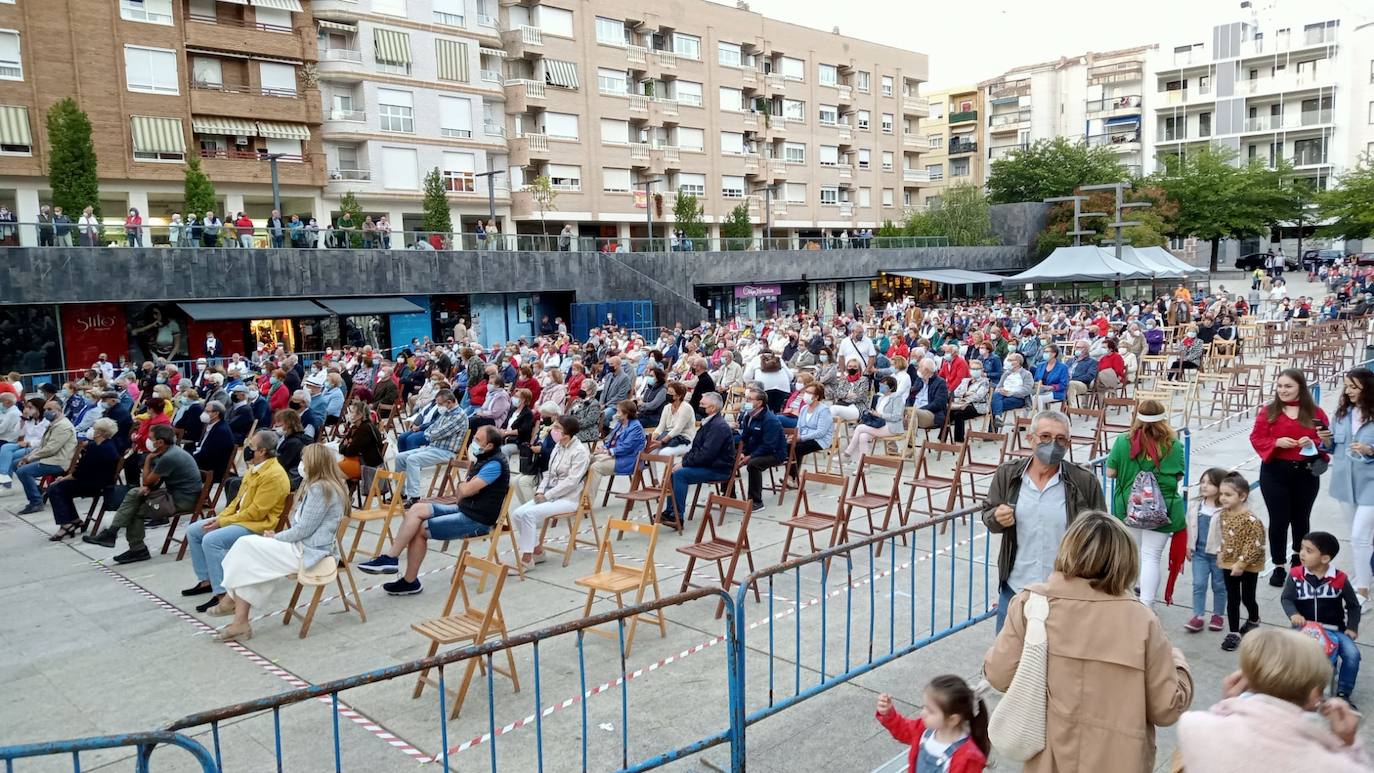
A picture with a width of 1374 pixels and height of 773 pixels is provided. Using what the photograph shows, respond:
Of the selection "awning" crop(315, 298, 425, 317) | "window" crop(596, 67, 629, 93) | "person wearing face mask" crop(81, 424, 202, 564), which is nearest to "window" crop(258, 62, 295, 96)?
"awning" crop(315, 298, 425, 317)

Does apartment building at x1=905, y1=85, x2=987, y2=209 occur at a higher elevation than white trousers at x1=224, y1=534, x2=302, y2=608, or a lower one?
higher

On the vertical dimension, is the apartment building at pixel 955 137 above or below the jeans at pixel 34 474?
above

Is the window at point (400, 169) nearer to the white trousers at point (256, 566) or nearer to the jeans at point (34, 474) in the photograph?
the jeans at point (34, 474)

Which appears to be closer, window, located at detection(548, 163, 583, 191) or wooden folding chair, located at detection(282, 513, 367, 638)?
wooden folding chair, located at detection(282, 513, 367, 638)

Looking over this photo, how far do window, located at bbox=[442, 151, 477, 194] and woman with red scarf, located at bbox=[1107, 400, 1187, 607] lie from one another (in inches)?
1477

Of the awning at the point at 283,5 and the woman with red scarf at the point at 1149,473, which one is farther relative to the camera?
the awning at the point at 283,5

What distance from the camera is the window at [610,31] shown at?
148ft

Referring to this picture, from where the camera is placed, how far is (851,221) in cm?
5919

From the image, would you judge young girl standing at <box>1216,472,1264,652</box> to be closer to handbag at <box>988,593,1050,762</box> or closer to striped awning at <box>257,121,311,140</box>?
handbag at <box>988,593,1050,762</box>

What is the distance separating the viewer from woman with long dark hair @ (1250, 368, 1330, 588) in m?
6.24

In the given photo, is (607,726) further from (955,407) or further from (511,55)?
(511,55)

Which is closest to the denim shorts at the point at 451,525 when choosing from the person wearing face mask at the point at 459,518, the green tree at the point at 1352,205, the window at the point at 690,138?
the person wearing face mask at the point at 459,518

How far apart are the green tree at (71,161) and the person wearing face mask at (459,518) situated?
2596cm

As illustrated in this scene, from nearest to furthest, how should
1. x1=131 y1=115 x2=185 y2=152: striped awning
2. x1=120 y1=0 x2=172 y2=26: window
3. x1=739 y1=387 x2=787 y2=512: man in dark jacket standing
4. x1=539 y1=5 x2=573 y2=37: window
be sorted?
x1=739 y1=387 x2=787 y2=512: man in dark jacket standing < x1=120 y1=0 x2=172 y2=26: window < x1=131 y1=115 x2=185 y2=152: striped awning < x1=539 y1=5 x2=573 y2=37: window
